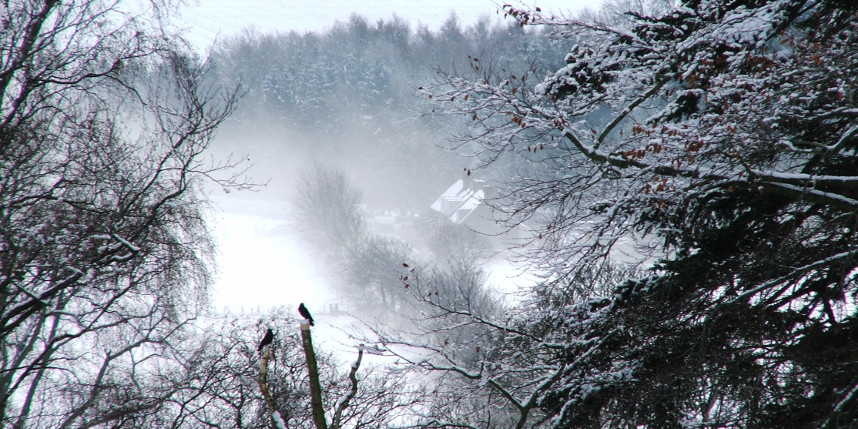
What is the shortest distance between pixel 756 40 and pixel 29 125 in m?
7.12

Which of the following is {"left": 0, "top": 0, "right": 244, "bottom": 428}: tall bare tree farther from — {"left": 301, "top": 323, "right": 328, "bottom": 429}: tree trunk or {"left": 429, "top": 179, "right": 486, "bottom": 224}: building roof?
{"left": 429, "top": 179, "right": 486, "bottom": 224}: building roof

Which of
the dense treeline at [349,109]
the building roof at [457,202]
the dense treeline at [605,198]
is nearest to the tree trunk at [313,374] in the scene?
the dense treeline at [605,198]

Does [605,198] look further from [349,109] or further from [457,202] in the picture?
[349,109]

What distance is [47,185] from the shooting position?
A: 6.00 m

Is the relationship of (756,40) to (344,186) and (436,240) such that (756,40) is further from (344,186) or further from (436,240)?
(344,186)

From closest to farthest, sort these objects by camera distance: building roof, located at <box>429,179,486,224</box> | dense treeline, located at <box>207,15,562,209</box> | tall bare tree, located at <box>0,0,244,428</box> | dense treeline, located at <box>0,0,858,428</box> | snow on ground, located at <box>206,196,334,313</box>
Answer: dense treeline, located at <box>0,0,858,428</box> → tall bare tree, located at <box>0,0,244,428</box> → snow on ground, located at <box>206,196,334,313</box> → building roof, located at <box>429,179,486,224</box> → dense treeline, located at <box>207,15,562,209</box>

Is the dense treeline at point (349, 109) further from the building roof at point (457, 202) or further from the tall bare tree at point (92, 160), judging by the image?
the tall bare tree at point (92, 160)

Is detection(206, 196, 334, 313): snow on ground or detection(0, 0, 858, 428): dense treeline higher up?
detection(206, 196, 334, 313): snow on ground

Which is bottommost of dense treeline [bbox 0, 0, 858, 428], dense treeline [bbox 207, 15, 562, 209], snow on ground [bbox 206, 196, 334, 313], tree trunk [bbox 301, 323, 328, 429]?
tree trunk [bbox 301, 323, 328, 429]

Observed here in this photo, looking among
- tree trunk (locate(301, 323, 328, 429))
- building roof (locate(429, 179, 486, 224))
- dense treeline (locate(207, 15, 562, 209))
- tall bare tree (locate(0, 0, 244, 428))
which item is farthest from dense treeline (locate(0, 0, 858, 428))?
dense treeline (locate(207, 15, 562, 209))

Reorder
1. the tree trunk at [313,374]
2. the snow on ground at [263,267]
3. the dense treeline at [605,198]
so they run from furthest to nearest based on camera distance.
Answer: the snow on ground at [263,267] < the dense treeline at [605,198] < the tree trunk at [313,374]

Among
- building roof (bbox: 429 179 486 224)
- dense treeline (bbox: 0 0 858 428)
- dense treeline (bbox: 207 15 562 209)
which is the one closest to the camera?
dense treeline (bbox: 0 0 858 428)

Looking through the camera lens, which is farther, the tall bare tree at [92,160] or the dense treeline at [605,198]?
the tall bare tree at [92,160]

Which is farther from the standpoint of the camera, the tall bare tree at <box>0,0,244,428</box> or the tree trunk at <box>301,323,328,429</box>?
the tall bare tree at <box>0,0,244,428</box>
